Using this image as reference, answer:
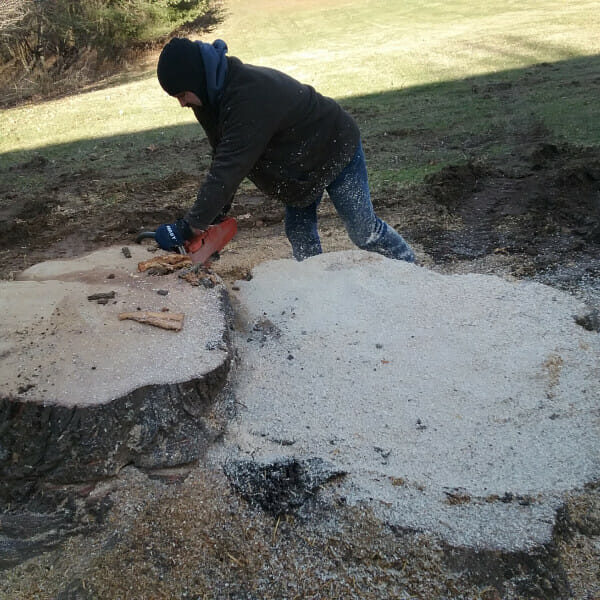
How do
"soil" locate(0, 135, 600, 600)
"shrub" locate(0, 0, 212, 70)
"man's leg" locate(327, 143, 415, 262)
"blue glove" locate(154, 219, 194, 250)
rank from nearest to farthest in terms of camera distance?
"soil" locate(0, 135, 600, 600)
"blue glove" locate(154, 219, 194, 250)
"man's leg" locate(327, 143, 415, 262)
"shrub" locate(0, 0, 212, 70)

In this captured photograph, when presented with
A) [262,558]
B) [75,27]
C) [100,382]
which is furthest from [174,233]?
[75,27]

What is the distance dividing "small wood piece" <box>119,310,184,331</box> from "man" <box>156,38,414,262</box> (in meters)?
0.42

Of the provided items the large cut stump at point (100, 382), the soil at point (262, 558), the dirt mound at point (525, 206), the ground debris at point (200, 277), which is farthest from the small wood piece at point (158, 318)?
the dirt mound at point (525, 206)

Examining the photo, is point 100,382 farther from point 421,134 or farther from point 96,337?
point 421,134

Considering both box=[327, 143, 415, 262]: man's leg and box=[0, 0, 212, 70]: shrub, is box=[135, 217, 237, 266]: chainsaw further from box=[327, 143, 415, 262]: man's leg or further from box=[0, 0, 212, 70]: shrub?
box=[0, 0, 212, 70]: shrub

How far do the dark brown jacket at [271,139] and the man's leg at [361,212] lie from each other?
4.3 inches

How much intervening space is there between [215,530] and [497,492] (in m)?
1.10

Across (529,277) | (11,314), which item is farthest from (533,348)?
(11,314)

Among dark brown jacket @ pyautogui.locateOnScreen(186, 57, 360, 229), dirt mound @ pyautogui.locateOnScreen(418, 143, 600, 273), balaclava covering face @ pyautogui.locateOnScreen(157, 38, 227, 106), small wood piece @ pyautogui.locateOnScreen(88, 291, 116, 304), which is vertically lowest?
dirt mound @ pyautogui.locateOnScreen(418, 143, 600, 273)

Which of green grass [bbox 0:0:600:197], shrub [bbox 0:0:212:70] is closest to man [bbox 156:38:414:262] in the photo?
green grass [bbox 0:0:600:197]

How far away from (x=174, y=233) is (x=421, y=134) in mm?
4517

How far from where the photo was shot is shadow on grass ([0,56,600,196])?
6191 mm

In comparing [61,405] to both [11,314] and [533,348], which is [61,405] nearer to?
Answer: [11,314]

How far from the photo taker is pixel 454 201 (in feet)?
16.9
